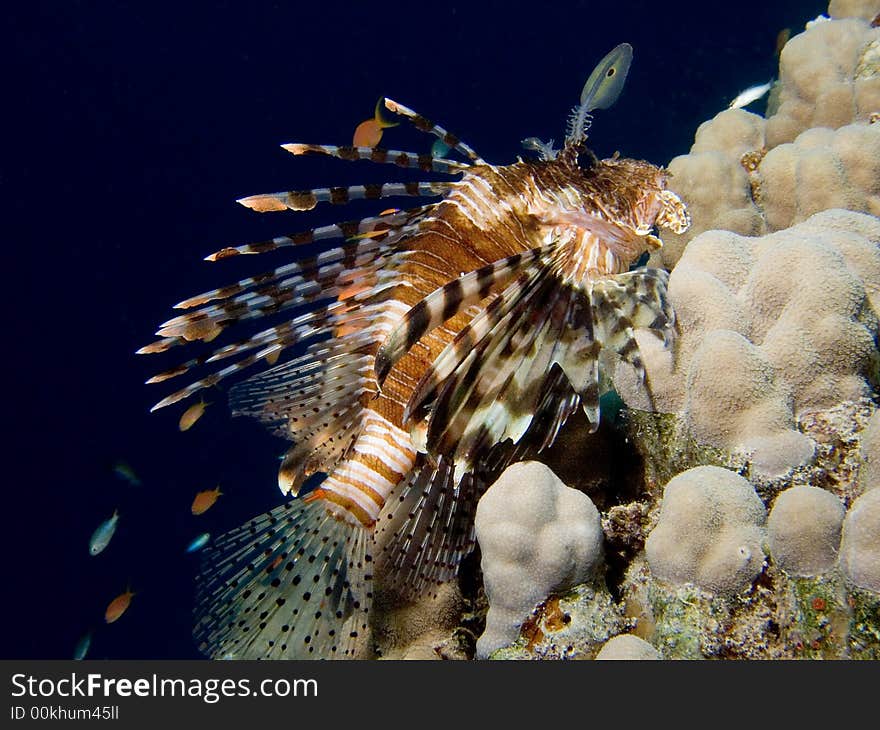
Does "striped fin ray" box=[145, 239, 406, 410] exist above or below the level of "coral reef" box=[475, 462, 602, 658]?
above

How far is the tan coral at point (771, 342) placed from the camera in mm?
1841

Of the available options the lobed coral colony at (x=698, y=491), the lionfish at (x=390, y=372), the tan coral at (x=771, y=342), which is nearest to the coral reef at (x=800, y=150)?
the lobed coral colony at (x=698, y=491)

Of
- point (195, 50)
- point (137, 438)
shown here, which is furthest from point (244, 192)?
point (137, 438)

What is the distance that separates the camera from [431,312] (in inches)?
65.5

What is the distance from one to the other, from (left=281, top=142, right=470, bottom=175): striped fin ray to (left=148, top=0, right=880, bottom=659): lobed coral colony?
10.6 inches

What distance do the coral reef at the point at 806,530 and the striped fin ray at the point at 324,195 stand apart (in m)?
1.74

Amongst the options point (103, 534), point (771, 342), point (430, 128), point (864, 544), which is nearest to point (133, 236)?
point (103, 534)

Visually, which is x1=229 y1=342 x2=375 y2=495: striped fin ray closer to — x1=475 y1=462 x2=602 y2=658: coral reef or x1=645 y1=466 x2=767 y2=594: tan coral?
x1=475 y1=462 x2=602 y2=658: coral reef

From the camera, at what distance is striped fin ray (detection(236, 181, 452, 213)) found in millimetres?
2246

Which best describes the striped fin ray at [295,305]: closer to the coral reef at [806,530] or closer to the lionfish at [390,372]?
the lionfish at [390,372]

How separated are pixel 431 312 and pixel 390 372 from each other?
1.87 ft

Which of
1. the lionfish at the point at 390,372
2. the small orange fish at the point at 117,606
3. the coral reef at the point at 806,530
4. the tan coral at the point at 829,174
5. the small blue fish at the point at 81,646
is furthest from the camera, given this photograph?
the small blue fish at the point at 81,646

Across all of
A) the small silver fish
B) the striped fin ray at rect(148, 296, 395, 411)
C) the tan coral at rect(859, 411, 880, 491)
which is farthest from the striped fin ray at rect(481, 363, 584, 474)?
the small silver fish

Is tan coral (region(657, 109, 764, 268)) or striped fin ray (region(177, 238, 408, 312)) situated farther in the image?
tan coral (region(657, 109, 764, 268))
